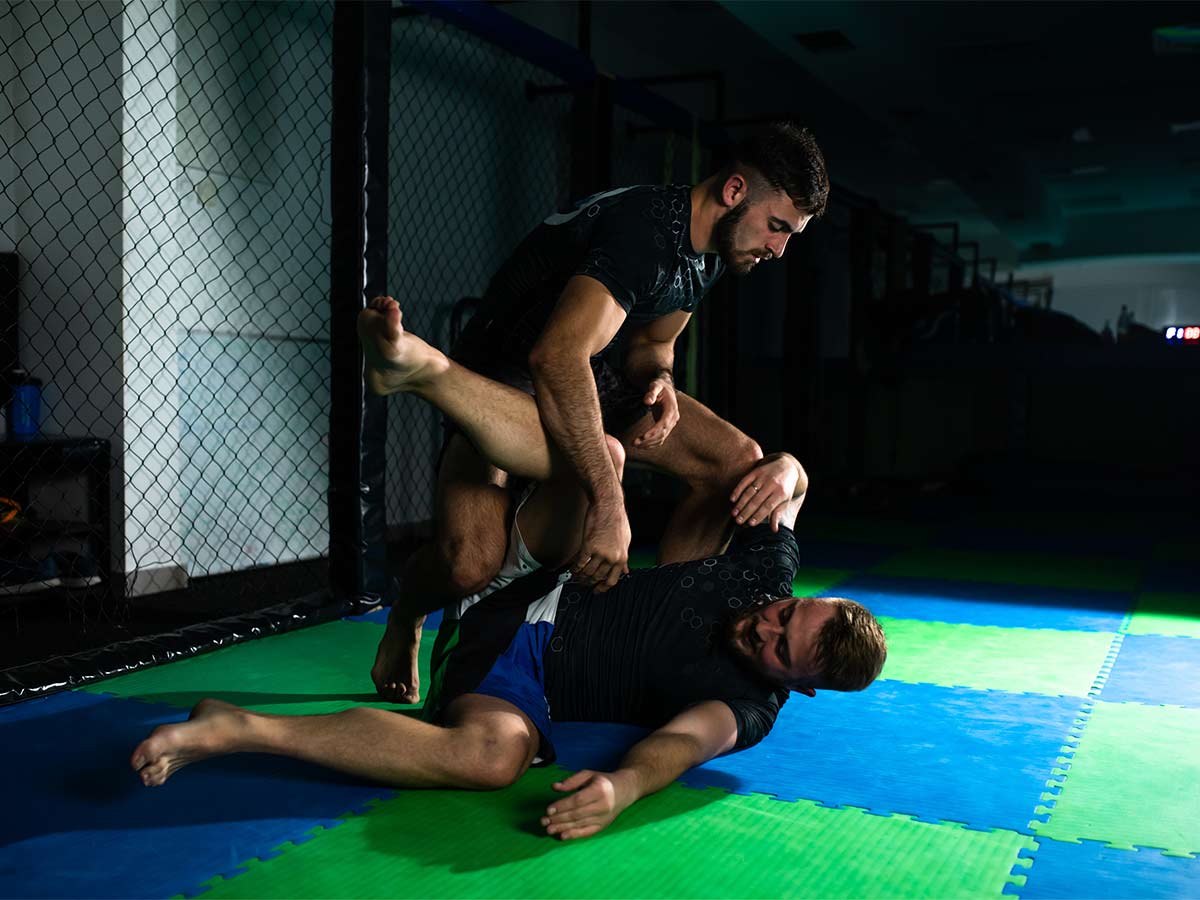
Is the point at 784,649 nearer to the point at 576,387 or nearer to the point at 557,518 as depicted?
the point at 557,518

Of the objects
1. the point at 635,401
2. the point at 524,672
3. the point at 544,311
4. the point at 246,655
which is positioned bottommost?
the point at 246,655

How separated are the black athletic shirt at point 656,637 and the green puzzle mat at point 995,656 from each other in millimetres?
1036

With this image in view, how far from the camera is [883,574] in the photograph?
5461 mm

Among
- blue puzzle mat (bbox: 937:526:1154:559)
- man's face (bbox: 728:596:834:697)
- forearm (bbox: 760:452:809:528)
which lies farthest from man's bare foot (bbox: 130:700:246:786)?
blue puzzle mat (bbox: 937:526:1154:559)

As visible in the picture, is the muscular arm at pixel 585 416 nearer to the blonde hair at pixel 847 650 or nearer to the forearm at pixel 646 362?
the blonde hair at pixel 847 650

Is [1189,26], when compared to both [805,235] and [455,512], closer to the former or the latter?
[805,235]

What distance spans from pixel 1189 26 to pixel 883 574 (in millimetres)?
4936

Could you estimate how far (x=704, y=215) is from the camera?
266 cm

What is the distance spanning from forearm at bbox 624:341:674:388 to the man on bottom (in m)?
0.45

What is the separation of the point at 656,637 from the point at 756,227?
1005 millimetres

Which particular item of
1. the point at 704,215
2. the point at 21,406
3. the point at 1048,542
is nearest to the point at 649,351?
the point at 704,215

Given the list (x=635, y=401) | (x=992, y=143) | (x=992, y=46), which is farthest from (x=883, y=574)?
(x=992, y=143)

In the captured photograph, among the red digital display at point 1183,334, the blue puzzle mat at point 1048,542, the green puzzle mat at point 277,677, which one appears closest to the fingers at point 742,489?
the green puzzle mat at point 277,677

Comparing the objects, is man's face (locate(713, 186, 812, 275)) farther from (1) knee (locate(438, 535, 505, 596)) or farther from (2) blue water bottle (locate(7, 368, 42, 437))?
(2) blue water bottle (locate(7, 368, 42, 437))
